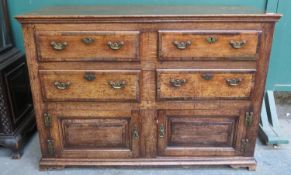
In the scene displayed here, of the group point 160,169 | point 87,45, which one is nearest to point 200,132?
point 160,169

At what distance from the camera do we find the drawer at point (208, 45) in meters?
1.66

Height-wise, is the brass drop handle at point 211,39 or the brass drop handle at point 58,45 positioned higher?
the brass drop handle at point 211,39

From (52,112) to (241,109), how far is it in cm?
116

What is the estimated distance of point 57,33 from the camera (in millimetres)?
1665

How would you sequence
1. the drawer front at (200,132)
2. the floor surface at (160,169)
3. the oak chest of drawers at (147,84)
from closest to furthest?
the oak chest of drawers at (147,84) → the drawer front at (200,132) → the floor surface at (160,169)

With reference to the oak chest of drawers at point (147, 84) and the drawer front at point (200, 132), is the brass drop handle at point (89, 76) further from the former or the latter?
the drawer front at point (200, 132)

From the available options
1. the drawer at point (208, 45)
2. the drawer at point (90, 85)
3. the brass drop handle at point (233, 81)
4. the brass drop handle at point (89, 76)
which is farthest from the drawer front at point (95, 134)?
the brass drop handle at point (233, 81)

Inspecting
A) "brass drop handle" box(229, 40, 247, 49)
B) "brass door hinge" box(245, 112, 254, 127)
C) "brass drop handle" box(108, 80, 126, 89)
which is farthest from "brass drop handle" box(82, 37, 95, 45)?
"brass door hinge" box(245, 112, 254, 127)

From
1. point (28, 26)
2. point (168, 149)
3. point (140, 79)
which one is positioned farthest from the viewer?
point (168, 149)

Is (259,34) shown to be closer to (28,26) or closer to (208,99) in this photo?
(208,99)

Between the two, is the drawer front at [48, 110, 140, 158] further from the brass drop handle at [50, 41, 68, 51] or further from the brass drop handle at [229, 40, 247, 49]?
the brass drop handle at [229, 40, 247, 49]

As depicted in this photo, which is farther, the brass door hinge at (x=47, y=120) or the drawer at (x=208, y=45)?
the brass door hinge at (x=47, y=120)

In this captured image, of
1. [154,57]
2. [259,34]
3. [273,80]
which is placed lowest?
[273,80]

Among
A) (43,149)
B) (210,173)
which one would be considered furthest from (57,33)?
(210,173)
